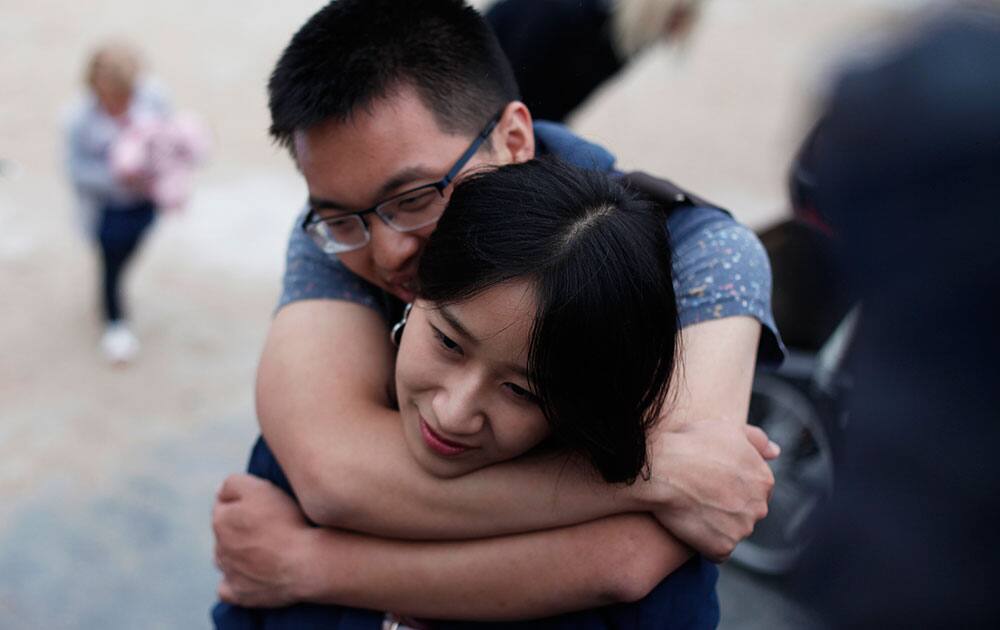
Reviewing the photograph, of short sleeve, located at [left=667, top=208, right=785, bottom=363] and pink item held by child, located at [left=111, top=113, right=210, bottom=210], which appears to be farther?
pink item held by child, located at [left=111, top=113, right=210, bottom=210]

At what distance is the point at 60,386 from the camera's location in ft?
→ 15.9

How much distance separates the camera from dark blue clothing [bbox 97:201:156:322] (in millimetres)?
4965

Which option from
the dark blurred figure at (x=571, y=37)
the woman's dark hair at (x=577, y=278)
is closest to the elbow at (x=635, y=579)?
the woman's dark hair at (x=577, y=278)

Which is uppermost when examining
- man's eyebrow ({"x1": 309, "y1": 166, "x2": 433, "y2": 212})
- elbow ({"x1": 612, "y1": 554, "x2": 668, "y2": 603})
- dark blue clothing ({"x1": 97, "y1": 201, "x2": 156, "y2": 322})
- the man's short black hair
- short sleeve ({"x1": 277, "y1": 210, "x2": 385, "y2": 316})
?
the man's short black hair

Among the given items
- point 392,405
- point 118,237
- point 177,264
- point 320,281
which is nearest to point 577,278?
point 392,405

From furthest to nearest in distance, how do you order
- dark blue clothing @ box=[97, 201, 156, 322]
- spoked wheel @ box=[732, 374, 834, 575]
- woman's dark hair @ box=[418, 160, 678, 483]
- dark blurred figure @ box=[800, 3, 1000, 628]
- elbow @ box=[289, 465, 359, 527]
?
Answer: dark blue clothing @ box=[97, 201, 156, 322], spoked wheel @ box=[732, 374, 834, 575], elbow @ box=[289, 465, 359, 527], dark blurred figure @ box=[800, 3, 1000, 628], woman's dark hair @ box=[418, 160, 678, 483]

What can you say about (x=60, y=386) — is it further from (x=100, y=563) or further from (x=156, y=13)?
(x=156, y=13)

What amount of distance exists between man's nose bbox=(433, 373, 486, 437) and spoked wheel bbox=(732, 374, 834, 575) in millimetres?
2520

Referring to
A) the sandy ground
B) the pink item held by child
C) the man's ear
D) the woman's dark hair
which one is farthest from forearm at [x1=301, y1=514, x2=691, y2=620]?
the pink item held by child

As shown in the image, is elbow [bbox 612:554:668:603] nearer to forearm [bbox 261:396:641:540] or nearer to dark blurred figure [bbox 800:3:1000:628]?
forearm [bbox 261:396:641:540]

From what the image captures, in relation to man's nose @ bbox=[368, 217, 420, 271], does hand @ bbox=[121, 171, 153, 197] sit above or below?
below

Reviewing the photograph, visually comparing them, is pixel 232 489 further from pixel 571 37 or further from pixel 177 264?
pixel 177 264

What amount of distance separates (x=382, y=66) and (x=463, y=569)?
0.78 meters

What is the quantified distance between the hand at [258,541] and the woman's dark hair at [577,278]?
1.57ft
